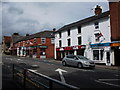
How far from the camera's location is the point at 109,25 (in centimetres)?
2373

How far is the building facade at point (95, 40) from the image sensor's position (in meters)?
23.1

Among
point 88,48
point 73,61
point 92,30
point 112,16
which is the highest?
point 112,16

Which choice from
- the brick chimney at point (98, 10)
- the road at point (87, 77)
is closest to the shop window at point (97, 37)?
the brick chimney at point (98, 10)

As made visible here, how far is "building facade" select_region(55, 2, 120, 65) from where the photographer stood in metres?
23.1

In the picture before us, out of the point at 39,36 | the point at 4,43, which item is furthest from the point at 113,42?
the point at 4,43

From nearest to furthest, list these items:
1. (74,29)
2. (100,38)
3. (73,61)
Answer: (73,61) → (100,38) → (74,29)

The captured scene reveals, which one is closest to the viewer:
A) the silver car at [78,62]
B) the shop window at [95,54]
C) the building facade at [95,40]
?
the silver car at [78,62]

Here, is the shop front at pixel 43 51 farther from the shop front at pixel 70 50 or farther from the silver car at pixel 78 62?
the silver car at pixel 78 62

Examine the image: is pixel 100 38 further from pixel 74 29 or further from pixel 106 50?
pixel 74 29

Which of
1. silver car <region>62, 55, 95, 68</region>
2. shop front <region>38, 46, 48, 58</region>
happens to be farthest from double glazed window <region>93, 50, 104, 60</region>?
shop front <region>38, 46, 48, 58</region>

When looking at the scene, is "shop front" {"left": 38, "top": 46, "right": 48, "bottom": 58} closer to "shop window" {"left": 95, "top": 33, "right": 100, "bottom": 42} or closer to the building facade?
the building facade

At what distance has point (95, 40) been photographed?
26.1 m

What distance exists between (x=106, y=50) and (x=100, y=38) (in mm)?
2454

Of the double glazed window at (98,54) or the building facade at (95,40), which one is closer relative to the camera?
the building facade at (95,40)
